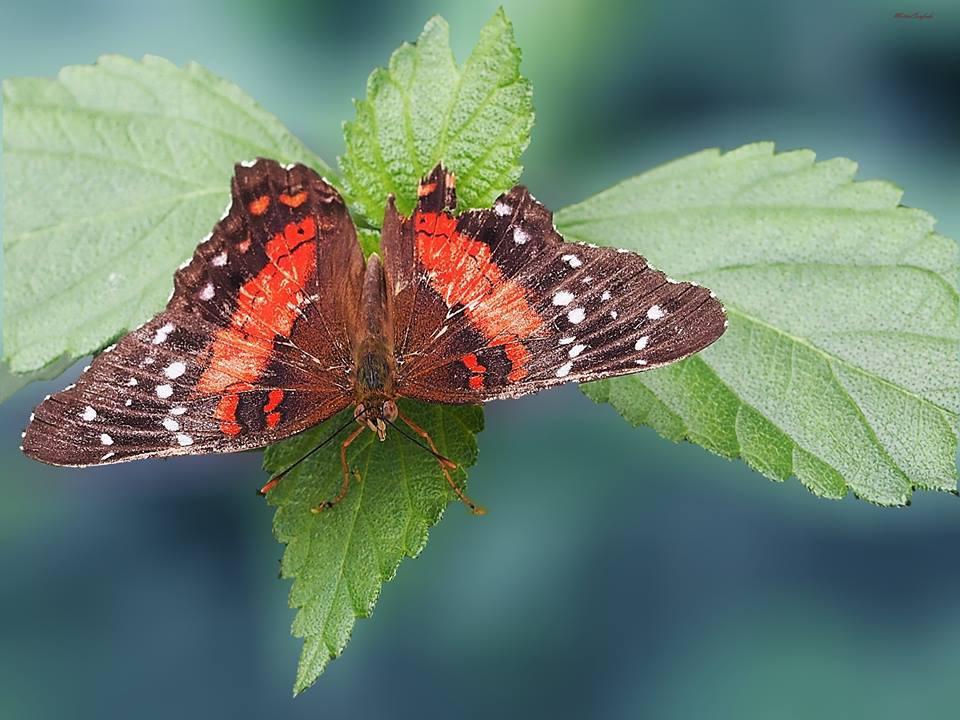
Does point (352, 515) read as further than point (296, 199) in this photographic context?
No

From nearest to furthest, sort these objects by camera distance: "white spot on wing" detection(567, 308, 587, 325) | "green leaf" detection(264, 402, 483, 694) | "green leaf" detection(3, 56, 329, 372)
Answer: "green leaf" detection(264, 402, 483, 694) < "white spot on wing" detection(567, 308, 587, 325) < "green leaf" detection(3, 56, 329, 372)

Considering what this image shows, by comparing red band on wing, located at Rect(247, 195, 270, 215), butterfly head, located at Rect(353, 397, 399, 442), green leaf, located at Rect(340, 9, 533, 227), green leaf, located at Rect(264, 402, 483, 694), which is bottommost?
green leaf, located at Rect(264, 402, 483, 694)

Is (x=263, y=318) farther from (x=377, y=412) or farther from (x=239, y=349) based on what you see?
(x=377, y=412)

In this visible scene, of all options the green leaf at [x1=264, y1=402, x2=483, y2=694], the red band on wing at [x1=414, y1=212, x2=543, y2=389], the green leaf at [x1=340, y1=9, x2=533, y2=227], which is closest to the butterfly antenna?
the green leaf at [x1=264, y1=402, x2=483, y2=694]

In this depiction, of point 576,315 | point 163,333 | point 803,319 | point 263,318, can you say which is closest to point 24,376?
point 163,333

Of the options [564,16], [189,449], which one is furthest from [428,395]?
[564,16]

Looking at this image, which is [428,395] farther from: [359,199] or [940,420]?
[940,420]

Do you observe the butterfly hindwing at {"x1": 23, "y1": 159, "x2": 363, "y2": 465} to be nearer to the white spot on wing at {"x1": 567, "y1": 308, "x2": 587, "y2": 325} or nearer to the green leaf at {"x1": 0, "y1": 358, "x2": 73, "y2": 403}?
the green leaf at {"x1": 0, "y1": 358, "x2": 73, "y2": 403}

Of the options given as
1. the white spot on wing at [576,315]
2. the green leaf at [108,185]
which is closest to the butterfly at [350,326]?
the white spot on wing at [576,315]
